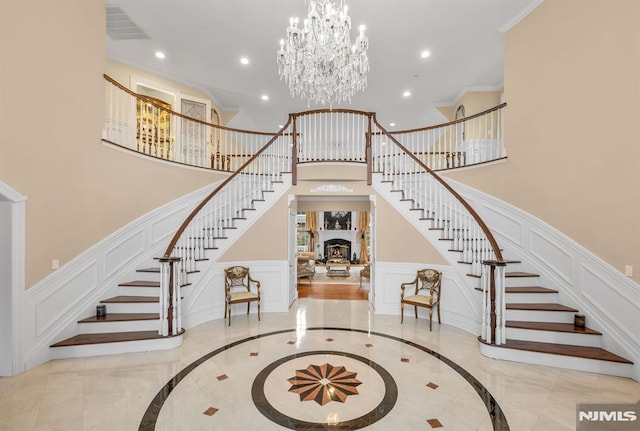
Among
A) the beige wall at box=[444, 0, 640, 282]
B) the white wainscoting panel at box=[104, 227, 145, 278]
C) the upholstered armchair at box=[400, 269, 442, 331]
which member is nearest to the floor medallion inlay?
the upholstered armchair at box=[400, 269, 442, 331]

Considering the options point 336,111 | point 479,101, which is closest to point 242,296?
point 336,111

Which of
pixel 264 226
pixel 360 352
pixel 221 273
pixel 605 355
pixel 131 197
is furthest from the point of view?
pixel 264 226

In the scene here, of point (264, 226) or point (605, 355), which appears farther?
point (264, 226)

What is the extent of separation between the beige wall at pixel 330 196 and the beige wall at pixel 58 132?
2.14 meters

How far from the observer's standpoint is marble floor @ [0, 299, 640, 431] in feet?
7.81

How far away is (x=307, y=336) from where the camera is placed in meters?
4.29

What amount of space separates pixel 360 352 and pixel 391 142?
4103 millimetres

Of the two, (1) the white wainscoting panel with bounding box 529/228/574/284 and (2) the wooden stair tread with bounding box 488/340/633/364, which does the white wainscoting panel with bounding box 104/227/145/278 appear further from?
(1) the white wainscoting panel with bounding box 529/228/574/284

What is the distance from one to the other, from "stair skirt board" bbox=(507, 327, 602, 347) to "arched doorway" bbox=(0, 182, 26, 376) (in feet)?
19.8

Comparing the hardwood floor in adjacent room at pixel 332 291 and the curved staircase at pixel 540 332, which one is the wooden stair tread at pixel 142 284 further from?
the curved staircase at pixel 540 332

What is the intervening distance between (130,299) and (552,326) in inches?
237

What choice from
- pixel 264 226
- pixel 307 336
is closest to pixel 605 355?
pixel 307 336

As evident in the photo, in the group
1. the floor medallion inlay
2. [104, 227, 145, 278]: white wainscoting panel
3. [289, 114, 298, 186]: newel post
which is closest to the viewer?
the floor medallion inlay

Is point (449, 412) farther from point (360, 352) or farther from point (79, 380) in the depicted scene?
point (79, 380)
